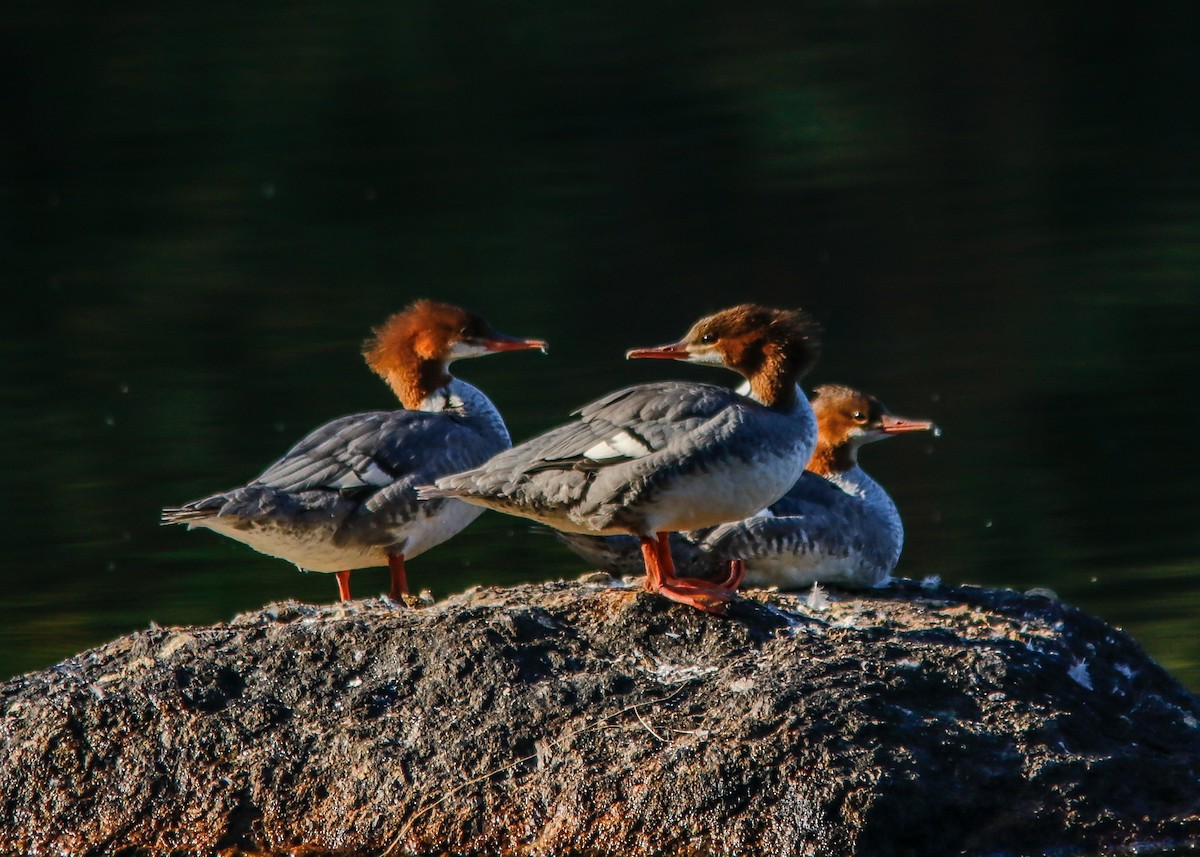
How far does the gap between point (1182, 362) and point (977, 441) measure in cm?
140

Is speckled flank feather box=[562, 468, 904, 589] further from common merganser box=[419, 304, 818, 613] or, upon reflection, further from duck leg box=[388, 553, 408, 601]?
common merganser box=[419, 304, 818, 613]

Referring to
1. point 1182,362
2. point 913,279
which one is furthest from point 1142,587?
point 913,279

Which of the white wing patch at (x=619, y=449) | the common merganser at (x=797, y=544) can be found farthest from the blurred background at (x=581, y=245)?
the white wing patch at (x=619, y=449)

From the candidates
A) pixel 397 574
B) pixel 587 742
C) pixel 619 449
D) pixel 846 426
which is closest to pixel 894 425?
pixel 846 426

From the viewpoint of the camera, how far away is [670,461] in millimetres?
4367

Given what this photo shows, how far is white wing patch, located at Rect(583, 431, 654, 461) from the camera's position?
4418 millimetres

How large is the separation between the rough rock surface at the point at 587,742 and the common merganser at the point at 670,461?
183 mm

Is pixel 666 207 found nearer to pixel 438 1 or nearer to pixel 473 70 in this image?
pixel 473 70

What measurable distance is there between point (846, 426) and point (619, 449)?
205cm

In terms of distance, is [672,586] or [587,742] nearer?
[587,742]

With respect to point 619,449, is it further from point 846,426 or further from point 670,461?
point 846,426

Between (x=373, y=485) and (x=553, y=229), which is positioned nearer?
(x=373, y=485)

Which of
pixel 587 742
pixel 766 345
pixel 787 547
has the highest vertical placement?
pixel 766 345

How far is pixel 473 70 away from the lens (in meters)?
13.1
